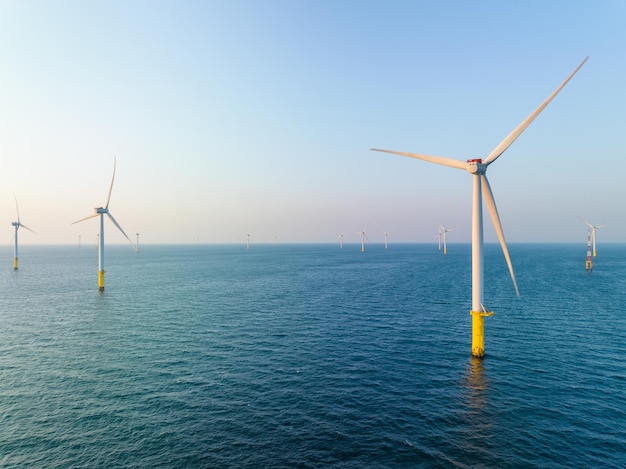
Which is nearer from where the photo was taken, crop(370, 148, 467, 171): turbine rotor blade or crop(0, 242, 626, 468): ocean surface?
crop(0, 242, 626, 468): ocean surface

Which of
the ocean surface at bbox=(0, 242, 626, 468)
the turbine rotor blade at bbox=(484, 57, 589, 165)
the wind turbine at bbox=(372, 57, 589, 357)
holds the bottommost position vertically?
the ocean surface at bbox=(0, 242, 626, 468)

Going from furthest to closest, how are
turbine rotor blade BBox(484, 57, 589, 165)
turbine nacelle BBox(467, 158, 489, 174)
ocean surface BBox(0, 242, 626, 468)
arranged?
turbine nacelle BBox(467, 158, 489, 174) → turbine rotor blade BBox(484, 57, 589, 165) → ocean surface BBox(0, 242, 626, 468)

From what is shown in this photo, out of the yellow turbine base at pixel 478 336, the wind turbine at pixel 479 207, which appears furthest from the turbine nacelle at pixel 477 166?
the yellow turbine base at pixel 478 336

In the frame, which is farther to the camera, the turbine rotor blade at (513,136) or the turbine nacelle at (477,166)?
the turbine nacelle at (477,166)

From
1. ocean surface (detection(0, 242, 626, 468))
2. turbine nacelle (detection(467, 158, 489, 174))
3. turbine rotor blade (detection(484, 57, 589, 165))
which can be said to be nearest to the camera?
ocean surface (detection(0, 242, 626, 468))

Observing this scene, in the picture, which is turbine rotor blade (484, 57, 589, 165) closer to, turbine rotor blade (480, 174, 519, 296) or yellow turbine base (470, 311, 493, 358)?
turbine rotor blade (480, 174, 519, 296)

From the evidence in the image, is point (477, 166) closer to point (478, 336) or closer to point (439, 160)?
point (439, 160)

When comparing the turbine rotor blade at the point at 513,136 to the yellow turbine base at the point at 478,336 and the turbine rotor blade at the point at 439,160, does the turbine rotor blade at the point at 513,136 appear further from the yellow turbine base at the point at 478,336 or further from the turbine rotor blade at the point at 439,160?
the yellow turbine base at the point at 478,336

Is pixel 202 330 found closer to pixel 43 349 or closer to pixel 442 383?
pixel 43 349

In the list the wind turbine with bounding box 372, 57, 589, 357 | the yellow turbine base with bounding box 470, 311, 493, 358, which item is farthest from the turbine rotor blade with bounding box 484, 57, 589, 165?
the yellow turbine base with bounding box 470, 311, 493, 358
